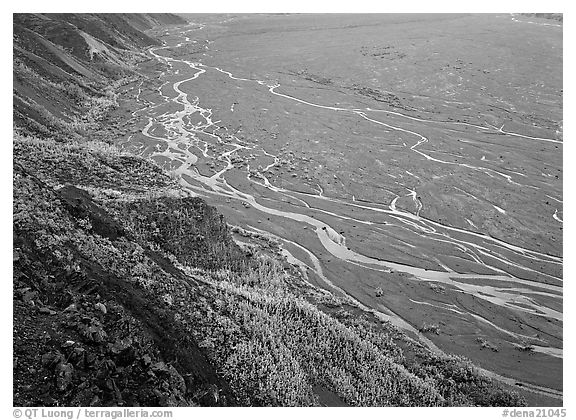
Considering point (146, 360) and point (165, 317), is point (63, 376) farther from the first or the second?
point (165, 317)

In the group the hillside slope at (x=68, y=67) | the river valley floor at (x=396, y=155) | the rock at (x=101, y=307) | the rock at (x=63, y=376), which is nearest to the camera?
the rock at (x=63, y=376)

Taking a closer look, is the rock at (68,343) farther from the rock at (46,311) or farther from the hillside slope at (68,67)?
the hillside slope at (68,67)

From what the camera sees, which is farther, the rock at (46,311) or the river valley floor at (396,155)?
the river valley floor at (396,155)

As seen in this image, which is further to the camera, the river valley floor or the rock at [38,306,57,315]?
the river valley floor

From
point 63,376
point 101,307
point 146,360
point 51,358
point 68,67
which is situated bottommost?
point 146,360

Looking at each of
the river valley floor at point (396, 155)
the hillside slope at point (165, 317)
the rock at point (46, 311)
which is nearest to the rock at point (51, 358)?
the hillside slope at point (165, 317)

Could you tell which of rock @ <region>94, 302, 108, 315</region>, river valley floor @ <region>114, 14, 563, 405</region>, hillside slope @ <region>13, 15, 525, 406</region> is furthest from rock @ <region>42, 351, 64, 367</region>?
river valley floor @ <region>114, 14, 563, 405</region>

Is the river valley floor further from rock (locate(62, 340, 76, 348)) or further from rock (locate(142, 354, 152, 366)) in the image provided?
rock (locate(62, 340, 76, 348))

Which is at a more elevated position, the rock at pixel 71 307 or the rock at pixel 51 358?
the rock at pixel 71 307

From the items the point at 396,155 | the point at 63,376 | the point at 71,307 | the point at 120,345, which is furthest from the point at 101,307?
the point at 396,155
